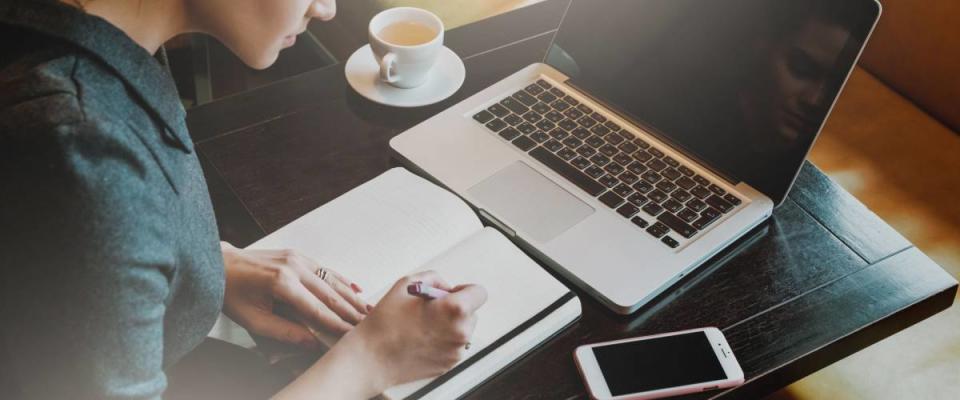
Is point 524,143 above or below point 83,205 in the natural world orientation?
below

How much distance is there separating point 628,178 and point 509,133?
0.16 metres

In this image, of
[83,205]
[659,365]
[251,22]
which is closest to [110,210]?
[83,205]

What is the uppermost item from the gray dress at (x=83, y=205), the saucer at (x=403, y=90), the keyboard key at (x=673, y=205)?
the gray dress at (x=83, y=205)

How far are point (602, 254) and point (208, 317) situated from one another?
0.41m

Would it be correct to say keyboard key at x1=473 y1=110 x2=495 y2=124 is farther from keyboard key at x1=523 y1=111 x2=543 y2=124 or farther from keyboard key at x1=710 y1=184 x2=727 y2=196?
keyboard key at x1=710 y1=184 x2=727 y2=196

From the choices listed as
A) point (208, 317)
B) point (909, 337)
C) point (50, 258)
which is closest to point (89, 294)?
point (50, 258)

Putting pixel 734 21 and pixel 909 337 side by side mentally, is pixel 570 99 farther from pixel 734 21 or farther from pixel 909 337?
pixel 909 337

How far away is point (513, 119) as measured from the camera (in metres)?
1.08

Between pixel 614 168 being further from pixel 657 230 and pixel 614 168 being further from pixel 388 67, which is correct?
pixel 388 67

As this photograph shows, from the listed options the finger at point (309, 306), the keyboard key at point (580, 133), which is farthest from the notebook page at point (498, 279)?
the keyboard key at point (580, 133)

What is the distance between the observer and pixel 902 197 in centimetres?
134

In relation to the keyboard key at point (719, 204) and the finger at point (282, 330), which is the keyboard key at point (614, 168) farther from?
the finger at point (282, 330)

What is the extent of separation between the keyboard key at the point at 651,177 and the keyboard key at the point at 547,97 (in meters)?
0.17

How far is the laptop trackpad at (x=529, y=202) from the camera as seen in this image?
0.94 meters
